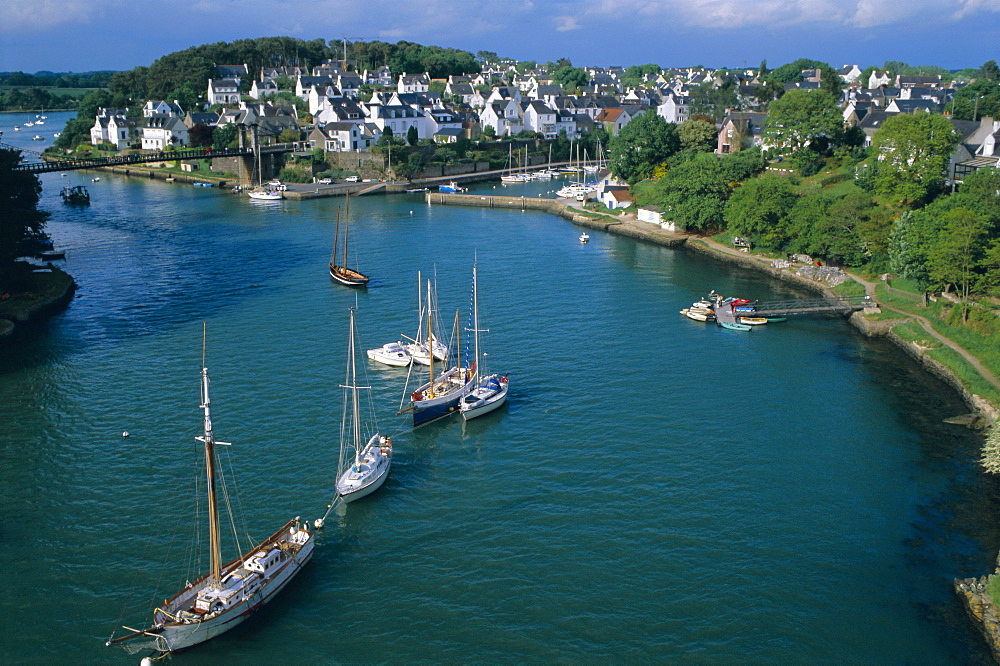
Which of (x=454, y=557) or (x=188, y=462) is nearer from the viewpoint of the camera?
(x=454, y=557)

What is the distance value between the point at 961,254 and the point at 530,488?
80.6ft

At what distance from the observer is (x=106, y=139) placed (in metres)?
106

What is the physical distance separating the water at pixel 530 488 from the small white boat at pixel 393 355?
0.79 m

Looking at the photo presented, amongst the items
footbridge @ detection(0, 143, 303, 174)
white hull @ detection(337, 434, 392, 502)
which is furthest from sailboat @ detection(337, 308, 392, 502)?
footbridge @ detection(0, 143, 303, 174)

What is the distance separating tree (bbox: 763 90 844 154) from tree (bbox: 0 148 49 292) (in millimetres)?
51563

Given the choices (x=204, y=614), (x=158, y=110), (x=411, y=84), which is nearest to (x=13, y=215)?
(x=204, y=614)

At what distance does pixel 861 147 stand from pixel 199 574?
5770 centimetres

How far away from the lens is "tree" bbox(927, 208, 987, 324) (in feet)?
123

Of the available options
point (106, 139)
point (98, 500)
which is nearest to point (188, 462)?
point (98, 500)

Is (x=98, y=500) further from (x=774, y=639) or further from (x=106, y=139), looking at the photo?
(x=106, y=139)

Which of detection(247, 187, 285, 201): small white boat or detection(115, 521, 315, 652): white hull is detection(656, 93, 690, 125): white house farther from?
detection(115, 521, 315, 652): white hull

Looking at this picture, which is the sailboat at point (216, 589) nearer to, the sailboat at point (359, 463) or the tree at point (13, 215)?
the sailboat at point (359, 463)

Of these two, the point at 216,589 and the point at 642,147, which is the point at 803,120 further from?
the point at 216,589

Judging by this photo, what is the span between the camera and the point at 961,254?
37.6 m
